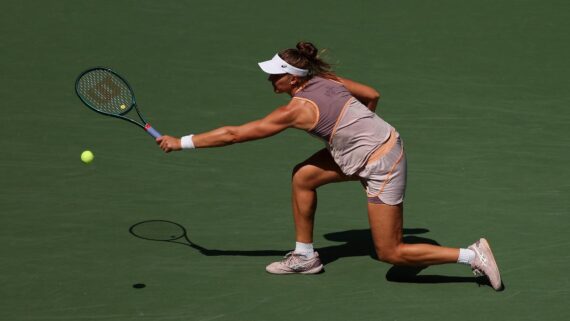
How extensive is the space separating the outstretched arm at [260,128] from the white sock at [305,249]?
0.91 m

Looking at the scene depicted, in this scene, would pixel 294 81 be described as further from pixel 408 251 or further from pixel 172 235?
pixel 172 235

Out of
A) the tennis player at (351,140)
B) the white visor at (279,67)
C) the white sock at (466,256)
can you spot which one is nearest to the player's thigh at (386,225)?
the tennis player at (351,140)

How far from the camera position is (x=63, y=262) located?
7.79 meters

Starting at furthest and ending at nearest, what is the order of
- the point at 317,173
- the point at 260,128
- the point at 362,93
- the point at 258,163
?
the point at 258,163 < the point at 362,93 < the point at 317,173 < the point at 260,128

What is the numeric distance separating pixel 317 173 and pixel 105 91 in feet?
6.35

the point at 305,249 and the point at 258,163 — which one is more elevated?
the point at 258,163

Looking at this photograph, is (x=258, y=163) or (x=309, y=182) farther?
(x=258, y=163)

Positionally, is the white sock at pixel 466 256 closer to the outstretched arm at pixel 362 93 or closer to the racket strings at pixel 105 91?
the outstretched arm at pixel 362 93

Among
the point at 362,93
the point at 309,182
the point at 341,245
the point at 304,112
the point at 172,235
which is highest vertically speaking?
the point at 362,93

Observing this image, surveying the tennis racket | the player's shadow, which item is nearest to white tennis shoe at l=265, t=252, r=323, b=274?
the player's shadow

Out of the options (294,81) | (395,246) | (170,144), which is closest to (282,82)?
(294,81)

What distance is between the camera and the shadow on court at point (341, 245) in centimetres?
776

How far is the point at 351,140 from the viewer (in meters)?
7.42

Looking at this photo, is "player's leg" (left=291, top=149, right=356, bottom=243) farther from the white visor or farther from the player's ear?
the white visor
